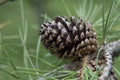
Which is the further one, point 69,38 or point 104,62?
point 69,38

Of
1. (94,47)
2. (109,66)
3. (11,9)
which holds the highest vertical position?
(11,9)

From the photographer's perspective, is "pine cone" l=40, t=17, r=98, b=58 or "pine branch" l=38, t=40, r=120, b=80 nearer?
"pine branch" l=38, t=40, r=120, b=80

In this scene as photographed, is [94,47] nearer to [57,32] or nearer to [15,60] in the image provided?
[57,32]

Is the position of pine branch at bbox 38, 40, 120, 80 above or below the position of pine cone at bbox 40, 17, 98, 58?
below

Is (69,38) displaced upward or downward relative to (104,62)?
upward

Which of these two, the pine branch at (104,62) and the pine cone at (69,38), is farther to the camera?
the pine cone at (69,38)

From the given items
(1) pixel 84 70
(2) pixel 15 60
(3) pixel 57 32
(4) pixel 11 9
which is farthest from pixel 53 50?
(4) pixel 11 9

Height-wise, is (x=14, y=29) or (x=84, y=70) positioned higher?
(x=14, y=29)

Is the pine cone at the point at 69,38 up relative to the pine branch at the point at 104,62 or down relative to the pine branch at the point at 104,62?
up
